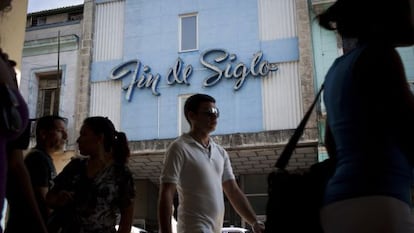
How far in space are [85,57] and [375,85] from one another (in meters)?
13.6

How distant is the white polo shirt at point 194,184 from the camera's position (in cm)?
304

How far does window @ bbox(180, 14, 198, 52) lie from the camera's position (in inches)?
550

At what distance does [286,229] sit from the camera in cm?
167

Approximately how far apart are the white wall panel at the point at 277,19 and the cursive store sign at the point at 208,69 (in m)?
0.65

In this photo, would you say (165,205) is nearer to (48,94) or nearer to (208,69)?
(208,69)

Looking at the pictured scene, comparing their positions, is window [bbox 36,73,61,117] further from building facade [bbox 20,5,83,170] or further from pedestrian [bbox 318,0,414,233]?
pedestrian [bbox 318,0,414,233]

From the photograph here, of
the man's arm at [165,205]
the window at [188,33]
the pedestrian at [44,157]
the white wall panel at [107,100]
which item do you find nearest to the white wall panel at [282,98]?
the window at [188,33]

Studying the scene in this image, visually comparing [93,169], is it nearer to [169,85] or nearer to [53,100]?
[169,85]

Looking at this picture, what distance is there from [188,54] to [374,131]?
12462 millimetres

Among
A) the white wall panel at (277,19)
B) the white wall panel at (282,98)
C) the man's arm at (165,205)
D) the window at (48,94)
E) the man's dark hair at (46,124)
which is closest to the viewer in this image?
the man's arm at (165,205)

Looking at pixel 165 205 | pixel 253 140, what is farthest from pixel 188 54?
pixel 165 205

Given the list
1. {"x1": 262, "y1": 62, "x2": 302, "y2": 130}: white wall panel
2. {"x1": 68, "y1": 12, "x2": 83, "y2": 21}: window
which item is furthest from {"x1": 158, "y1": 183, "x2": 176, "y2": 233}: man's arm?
{"x1": 68, "y1": 12, "x2": 83, "y2": 21}: window

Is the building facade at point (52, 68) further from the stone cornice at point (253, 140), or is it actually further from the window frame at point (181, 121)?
the window frame at point (181, 121)

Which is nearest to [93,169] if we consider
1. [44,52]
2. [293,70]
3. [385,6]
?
[385,6]
